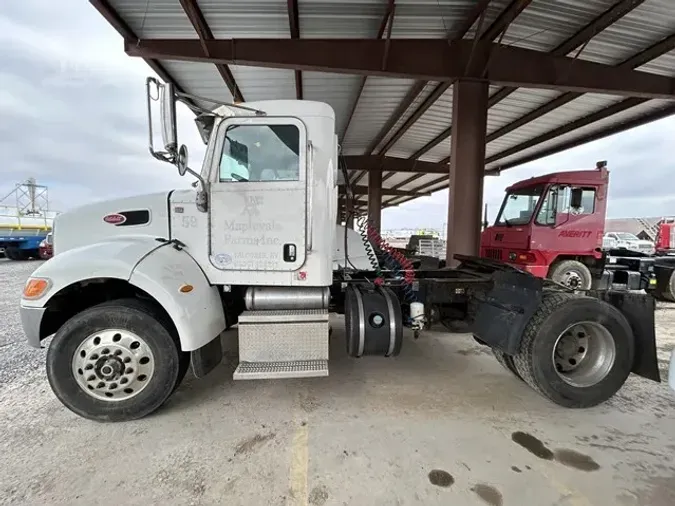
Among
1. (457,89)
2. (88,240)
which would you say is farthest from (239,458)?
(457,89)

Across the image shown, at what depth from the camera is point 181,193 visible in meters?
3.04

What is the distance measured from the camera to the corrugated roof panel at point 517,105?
807 centimetres

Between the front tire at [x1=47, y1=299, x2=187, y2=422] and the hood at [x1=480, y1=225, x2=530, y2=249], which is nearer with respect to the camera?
the front tire at [x1=47, y1=299, x2=187, y2=422]

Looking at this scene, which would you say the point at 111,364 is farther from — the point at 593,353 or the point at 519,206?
the point at 519,206

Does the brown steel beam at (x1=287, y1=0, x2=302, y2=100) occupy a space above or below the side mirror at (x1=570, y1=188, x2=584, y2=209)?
above

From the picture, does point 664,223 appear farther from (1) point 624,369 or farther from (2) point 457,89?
(1) point 624,369

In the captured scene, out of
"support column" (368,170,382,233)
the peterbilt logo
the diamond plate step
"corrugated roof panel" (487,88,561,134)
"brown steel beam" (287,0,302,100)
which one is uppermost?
"brown steel beam" (287,0,302,100)

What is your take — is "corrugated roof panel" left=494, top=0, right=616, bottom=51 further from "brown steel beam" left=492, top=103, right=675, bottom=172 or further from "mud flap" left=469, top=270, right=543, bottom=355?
"mud flap" left=469, top=270, right=543, bottom=355

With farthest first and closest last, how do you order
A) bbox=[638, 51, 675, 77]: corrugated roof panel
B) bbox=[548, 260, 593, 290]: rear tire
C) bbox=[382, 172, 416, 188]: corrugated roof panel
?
bbox=[382, 172, 416, 188]: corrugated roof panel < bbox=[548, 260, 593, 290]: rear tire < bbox=[638, 51, 675, 77]: corrugated roof panel

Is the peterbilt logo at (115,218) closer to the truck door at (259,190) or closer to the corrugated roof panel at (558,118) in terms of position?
the truck door at (259,190)

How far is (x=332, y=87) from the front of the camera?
318 inches

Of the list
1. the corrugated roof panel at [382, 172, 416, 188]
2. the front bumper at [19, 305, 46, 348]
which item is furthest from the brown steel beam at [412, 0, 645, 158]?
the corrugated roof panel at [382, 172, 416, 188]

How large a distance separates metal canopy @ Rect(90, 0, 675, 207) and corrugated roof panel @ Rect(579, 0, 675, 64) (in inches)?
0.6

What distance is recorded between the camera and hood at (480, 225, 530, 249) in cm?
687
